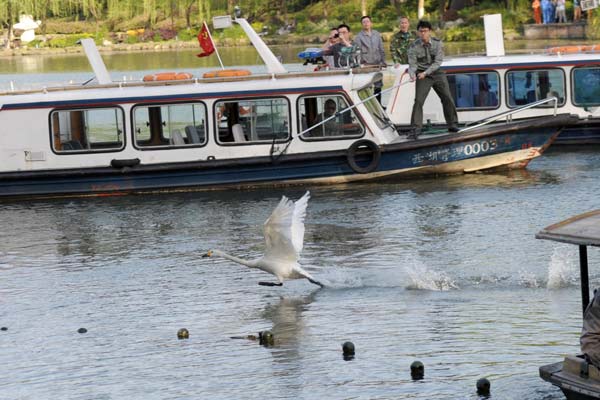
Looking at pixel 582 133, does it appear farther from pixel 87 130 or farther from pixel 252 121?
pixel 87 130

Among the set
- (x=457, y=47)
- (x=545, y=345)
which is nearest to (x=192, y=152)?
(x=545, y=345)

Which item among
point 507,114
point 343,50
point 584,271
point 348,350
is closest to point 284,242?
point 348,350

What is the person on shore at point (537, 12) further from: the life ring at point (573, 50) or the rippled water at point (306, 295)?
the rippled water at point (306, 295)

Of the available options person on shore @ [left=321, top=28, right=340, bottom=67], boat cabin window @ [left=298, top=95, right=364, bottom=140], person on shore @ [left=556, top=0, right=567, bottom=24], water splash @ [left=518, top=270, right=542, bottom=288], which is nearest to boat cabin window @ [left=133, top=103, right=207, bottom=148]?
boat cabin window @ [left=298, top=95, right=364, bottom=140]

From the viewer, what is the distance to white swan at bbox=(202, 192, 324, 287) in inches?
540

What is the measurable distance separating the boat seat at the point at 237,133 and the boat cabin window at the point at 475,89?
466cm

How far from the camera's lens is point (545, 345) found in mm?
11758

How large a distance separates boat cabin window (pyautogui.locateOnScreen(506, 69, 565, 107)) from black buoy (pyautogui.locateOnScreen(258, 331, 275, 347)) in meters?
12.6

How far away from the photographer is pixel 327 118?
21.1 metres

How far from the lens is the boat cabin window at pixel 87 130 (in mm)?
21328

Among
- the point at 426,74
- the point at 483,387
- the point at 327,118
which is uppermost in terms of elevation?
the point at 426,74

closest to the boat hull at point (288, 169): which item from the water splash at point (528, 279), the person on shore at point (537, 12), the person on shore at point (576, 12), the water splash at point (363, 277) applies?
the water splash at point (363, 277)

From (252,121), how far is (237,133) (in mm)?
314

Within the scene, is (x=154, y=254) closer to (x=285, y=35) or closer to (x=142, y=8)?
(x=285, y=35)
